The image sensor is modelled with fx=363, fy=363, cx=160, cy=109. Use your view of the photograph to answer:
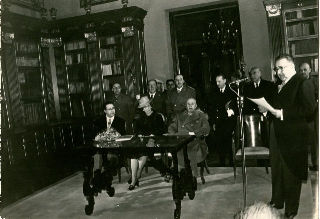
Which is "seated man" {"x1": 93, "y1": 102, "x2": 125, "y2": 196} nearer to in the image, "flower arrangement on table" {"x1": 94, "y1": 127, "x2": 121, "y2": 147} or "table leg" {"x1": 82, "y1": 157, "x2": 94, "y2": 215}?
"flower arrangement on table" {"x1": 94, "y1": 127, "x2": 121, "y2": 147}

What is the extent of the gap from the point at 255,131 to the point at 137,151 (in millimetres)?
1768

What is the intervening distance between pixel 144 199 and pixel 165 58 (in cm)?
369

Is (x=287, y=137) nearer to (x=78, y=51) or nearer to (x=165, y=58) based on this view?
(x=165, y=58)

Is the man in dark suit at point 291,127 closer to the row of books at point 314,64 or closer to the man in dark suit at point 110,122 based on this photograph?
the man in dark suit at point 110,122

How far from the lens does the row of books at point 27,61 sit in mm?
7059

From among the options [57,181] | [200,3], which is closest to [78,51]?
[200,3]

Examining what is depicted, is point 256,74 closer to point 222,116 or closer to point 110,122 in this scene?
point 222,116

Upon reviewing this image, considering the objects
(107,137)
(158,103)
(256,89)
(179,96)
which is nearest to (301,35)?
(256,89)

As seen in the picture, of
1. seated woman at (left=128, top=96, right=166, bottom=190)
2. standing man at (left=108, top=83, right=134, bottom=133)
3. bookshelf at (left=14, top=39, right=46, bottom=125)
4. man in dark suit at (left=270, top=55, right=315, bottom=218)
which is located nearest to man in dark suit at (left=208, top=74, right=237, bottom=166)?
seated woman at (left=128, top=96, right=166, bottom=190)

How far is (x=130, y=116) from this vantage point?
20.6 ft

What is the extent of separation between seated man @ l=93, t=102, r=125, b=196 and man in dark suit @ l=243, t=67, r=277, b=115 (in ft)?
6.50

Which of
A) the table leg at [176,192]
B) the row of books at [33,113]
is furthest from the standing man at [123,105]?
the table leg at [176,192]

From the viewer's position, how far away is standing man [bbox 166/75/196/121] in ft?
19.3

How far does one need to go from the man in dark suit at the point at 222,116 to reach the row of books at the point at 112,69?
232cm
